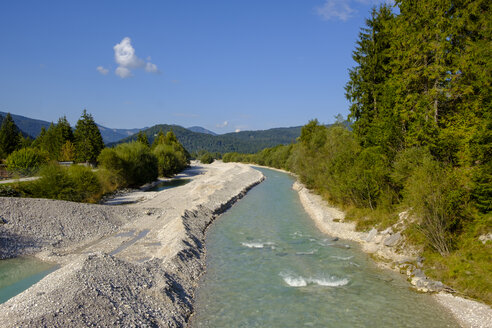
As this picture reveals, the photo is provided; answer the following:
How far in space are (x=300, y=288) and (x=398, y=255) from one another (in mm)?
7297

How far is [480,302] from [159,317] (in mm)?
12354

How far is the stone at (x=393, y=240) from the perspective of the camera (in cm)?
1970

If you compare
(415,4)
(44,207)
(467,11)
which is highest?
(415,4)

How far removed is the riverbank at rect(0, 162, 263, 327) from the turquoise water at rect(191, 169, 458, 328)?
136 cm

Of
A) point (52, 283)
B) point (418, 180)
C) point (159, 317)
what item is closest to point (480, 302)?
point (418, 180)

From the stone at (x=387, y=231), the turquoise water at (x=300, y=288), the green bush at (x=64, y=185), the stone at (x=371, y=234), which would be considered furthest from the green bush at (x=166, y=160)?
the stone at (x=387, y=231)

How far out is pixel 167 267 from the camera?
53.3 feet

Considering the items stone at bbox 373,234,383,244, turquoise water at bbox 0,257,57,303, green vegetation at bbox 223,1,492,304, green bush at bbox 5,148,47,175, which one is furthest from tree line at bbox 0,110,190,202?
A: stone at bbox 373,234,383,244

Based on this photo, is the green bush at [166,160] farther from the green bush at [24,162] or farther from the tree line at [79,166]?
the green bush at [24,162]

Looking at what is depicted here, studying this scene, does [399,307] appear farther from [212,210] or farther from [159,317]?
[212,210]

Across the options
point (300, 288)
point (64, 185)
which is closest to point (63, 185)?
point (64, 185)

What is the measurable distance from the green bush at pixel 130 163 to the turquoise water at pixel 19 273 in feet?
100

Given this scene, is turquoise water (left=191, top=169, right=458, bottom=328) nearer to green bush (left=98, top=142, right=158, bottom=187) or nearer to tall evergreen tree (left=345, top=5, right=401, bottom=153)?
tall evergreen tree (left=345, top=5, right=401, bottom=153)

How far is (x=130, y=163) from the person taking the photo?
5241cm
